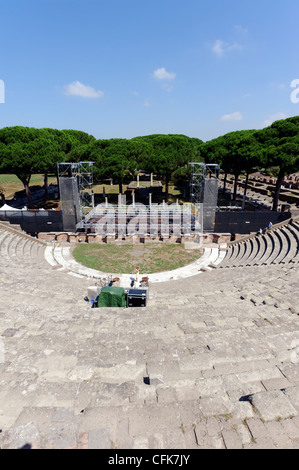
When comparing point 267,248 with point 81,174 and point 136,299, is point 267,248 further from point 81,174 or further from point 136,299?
point 81,174

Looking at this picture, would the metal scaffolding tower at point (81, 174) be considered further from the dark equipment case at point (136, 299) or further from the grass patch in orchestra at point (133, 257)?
the dark equipment case at point (136, 299)

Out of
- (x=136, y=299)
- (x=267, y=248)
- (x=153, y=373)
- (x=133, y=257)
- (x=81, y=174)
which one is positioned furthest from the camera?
(x=81, y=174)

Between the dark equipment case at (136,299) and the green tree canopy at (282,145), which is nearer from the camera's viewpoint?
the dark equipment case at (136,299)

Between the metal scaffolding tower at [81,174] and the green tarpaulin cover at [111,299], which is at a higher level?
the metal scaffolding tower at [81,174]

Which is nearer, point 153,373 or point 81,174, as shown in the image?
point 153,373

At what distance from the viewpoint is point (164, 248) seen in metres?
22.9

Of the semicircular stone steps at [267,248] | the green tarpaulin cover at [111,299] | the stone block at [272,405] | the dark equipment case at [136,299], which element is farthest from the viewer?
the semicircular stone steps at [267,248]

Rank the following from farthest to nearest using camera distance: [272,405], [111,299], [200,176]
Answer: [200,176] → [111,299] → [272,405]

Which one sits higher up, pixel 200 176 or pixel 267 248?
pixel 200 176

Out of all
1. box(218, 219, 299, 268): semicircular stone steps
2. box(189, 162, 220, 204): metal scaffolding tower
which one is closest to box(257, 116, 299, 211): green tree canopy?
box(189, 162, 220, 204): metal scaffolding tower

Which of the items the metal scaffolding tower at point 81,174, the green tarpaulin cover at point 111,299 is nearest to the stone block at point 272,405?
the green tarpaulin cover at point 111,299

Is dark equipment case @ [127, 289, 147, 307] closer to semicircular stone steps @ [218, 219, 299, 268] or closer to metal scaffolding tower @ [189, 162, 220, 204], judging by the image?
semicircular stone steps @ [218, 219, 299, 268]

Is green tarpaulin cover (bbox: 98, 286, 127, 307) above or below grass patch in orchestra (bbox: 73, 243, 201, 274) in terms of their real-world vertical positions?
above

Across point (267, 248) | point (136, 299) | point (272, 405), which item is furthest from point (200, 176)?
point (272, 405)
